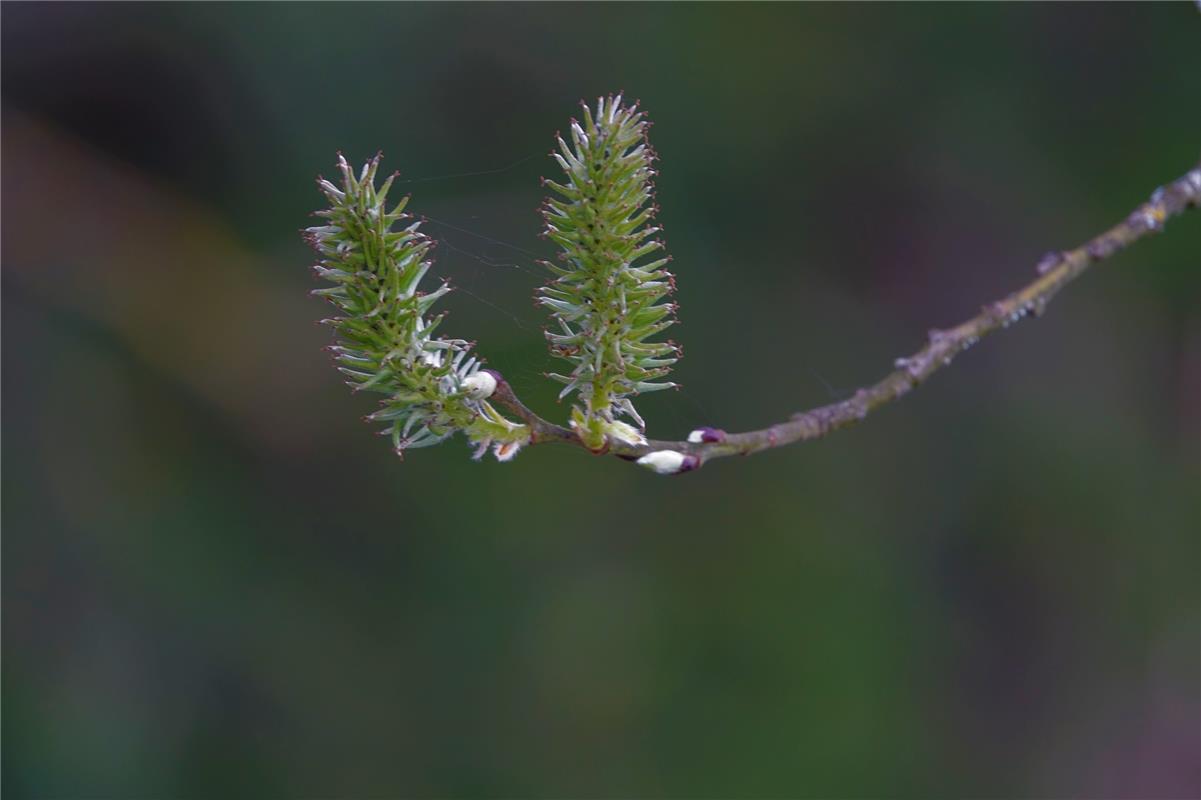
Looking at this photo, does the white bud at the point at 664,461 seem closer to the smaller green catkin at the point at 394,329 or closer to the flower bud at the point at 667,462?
the flower bud at the point at 667,462

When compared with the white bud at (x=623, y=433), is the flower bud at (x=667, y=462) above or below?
below

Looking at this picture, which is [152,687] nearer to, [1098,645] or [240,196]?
[240,196]

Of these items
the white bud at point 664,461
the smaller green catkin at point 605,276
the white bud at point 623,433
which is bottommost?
the white bud at point 664,461

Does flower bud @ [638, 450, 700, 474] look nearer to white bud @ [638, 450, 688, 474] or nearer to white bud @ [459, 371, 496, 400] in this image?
white bud @ [638, 450, 688, 474]

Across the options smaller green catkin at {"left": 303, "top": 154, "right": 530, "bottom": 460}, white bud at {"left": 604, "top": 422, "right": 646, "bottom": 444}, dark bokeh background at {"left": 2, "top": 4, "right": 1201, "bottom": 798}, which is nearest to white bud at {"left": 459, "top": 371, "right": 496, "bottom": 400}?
smaller green catkin at {"left": 303, "top": 154, "right": 530, "bottom": 460}

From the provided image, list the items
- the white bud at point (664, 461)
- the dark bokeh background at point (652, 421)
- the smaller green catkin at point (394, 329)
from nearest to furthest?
the smaller green catkin at point (394, 329) → the white bud at point (664, 461) → the dark bokeh background at point (652, 421)

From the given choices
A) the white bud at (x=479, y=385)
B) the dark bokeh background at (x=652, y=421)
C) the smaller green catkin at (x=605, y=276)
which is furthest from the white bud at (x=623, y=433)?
the dark bokeh background at (x=652, y=421)

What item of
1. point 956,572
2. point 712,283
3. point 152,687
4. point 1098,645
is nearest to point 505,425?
point 712,283
